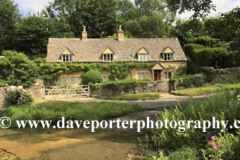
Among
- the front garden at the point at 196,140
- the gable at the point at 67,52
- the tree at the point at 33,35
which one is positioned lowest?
the front garden at the point at 196,140

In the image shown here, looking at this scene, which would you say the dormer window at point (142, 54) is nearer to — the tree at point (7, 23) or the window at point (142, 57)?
the window at point (142, 57)

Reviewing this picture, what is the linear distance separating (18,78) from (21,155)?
18469mm

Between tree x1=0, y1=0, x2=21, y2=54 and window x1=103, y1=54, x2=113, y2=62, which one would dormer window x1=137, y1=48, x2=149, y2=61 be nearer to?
window x1=103, y1=54, x2=113, y2=62

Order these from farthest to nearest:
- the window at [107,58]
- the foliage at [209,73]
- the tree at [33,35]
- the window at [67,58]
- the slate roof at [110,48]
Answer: the tree at [33,35] → the window at [107,58] → the slate roof at [110,48] → the window at [67,58] → the foliage at [209,73]

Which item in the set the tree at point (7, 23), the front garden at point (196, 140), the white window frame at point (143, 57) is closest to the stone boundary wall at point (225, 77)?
the white window frame at point (143, 57)

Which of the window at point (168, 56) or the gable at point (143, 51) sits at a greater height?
the gable at point (143, 51)

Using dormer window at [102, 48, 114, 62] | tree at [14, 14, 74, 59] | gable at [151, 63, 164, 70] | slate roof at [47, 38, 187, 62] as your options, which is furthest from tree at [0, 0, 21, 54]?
gable at [151, 63, 164, 70]

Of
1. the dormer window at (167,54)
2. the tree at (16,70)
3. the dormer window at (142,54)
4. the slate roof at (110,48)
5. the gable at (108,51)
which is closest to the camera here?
the tree at (16,70)

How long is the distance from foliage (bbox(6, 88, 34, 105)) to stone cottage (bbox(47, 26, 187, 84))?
48.9ft

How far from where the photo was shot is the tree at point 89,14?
2034 inches

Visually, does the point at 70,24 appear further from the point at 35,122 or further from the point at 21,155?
the point at 21,155

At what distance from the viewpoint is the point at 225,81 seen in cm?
2509

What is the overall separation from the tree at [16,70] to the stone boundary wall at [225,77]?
16372mm

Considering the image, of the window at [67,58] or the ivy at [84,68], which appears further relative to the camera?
the window at [67,58]
